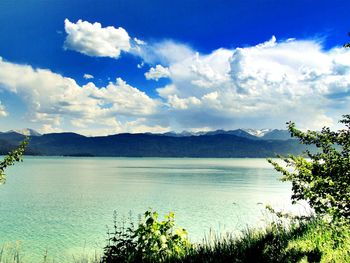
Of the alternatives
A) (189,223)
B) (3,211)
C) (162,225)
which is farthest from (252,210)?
(162,225)

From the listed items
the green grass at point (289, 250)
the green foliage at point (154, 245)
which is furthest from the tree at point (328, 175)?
the green foliage at point (154, 245)

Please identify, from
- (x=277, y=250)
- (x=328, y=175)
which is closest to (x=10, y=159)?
(x=277, y=250)

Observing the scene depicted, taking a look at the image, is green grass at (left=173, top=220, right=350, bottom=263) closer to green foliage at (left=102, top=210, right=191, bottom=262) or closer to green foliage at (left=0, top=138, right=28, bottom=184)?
green foliage at (left=102, top=210, right=191, bottom=262)

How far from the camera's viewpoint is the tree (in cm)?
901

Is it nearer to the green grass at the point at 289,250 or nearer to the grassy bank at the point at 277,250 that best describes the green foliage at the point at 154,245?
the grassy bank at the point at 277,250

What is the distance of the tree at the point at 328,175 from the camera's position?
355 inches

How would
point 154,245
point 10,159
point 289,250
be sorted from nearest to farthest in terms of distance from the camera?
point 289,250 → point 10,159 → point 154,245

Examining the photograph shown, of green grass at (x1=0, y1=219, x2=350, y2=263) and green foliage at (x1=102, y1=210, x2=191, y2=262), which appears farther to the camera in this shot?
green foliage at (x1=102, y1=210, x2=191, y2=262)

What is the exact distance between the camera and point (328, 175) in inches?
383

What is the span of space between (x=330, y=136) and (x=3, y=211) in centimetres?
4033

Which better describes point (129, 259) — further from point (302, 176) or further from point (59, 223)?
point (59, 223)

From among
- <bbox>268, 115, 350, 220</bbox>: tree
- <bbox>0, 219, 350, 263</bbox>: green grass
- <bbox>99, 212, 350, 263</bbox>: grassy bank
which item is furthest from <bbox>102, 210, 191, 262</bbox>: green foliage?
<bbox>268, 115, 350, 220</bbox>: tree

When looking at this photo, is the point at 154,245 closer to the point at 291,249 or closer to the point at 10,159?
the point at 291,249

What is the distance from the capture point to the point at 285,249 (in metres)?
9.72
